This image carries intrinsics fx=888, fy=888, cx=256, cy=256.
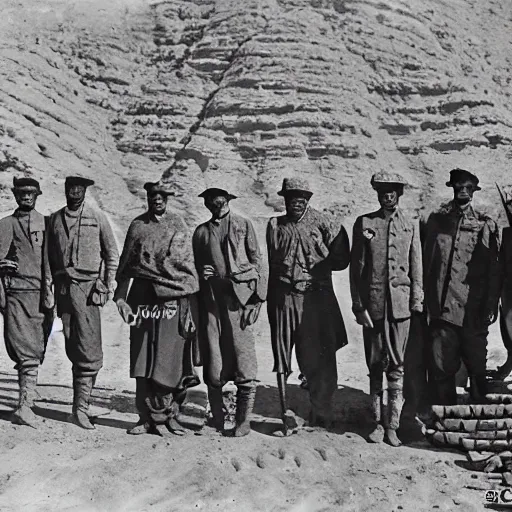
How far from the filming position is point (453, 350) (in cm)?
725

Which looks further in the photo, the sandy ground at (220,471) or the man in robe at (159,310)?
the man in robe at (159,310)

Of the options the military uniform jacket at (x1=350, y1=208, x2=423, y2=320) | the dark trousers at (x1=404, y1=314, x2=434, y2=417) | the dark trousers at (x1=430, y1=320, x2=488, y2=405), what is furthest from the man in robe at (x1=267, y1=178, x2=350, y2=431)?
the dark trousers at (x1=430, y1=320, x2=488, y2=405)

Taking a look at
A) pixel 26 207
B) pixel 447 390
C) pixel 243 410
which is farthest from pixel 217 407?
pixel 26 207

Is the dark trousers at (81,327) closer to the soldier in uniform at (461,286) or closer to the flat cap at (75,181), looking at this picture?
the flat cap at (75,181)

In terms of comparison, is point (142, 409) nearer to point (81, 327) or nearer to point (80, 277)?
point (81, 327)

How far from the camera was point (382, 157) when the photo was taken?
25.0 m

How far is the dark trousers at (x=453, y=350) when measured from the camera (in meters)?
7.20

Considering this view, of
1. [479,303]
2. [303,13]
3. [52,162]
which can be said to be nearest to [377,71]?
[303,13]

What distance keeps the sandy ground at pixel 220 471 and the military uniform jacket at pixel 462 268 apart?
1.13 metres

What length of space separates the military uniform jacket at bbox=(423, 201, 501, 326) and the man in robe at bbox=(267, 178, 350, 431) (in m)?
0.75

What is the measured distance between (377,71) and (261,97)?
12.5 ft

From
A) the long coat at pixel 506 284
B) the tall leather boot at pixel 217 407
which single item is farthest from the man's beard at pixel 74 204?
the long coat at pixel 506 284

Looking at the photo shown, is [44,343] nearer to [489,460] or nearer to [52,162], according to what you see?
[489,460]

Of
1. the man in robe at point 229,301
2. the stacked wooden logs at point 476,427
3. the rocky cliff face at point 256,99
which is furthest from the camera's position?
the rocky cliff face at point 256,99
